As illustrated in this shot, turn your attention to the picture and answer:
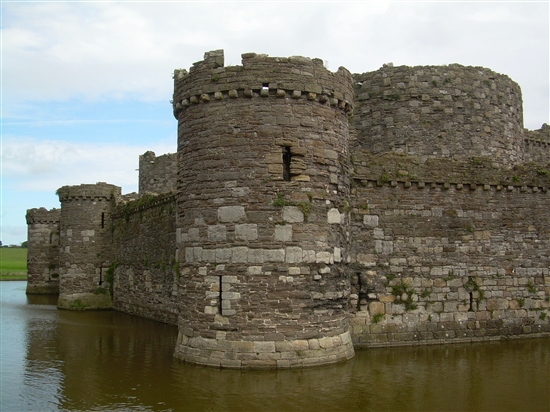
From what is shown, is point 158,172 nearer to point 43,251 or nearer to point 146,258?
point 146,258

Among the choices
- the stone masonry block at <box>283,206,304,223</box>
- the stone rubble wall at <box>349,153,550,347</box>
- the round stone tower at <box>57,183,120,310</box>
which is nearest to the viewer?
the stone masonry block at <box>283,206,304,223</box>

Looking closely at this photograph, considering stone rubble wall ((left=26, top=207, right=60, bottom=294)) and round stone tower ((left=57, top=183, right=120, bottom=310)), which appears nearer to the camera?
round stone tower ((left=57, top=183, right=120, bottom=310))

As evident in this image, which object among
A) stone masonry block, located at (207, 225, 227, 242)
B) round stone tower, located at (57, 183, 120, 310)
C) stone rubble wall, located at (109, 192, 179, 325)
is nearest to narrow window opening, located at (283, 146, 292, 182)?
stone masonry block, located at (207, 225, 227, 242)

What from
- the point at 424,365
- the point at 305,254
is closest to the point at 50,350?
the point at 305,254

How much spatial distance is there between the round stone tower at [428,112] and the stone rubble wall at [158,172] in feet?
43.4

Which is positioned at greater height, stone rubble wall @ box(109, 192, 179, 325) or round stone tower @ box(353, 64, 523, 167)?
round stone tower @ box(353, 64, 523, 167)

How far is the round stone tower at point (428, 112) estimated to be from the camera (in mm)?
19219

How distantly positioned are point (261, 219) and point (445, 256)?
615 cm

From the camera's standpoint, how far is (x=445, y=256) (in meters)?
16.5

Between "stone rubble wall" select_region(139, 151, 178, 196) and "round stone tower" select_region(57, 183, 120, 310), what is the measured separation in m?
3.22

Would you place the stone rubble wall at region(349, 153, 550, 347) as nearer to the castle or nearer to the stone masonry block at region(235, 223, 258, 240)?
the castle

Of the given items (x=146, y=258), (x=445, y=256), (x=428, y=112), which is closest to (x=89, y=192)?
(x=146, y=258)

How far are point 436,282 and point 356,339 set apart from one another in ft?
9.12

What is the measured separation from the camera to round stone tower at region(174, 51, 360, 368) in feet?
42.0
